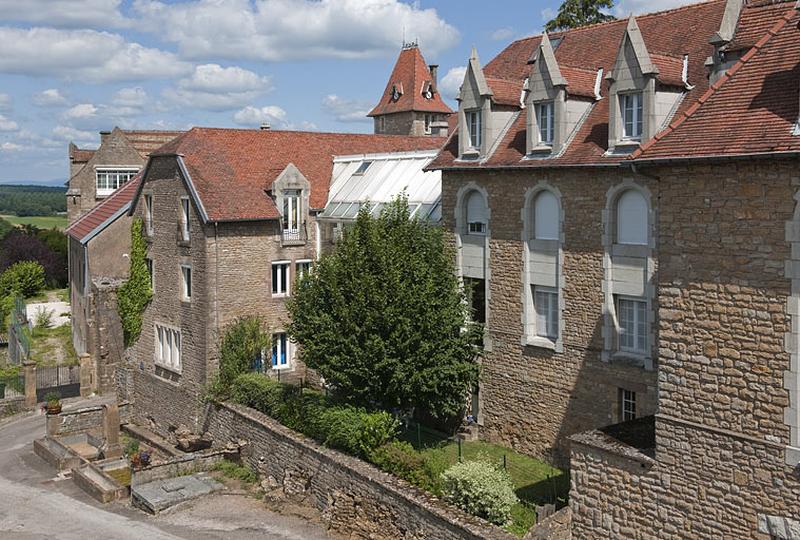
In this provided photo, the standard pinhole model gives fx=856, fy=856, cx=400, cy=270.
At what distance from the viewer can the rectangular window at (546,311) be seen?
Answer: 22.9 metres

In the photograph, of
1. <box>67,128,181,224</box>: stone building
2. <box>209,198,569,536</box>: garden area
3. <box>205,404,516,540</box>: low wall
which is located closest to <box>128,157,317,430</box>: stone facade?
<box>205,404,516,540</box>: low wall

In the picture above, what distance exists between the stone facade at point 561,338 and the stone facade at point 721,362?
211 inches

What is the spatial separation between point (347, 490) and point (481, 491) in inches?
183

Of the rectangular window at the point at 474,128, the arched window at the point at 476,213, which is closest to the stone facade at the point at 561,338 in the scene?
the arched window at the point at 476,213

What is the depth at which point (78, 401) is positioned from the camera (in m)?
35.9

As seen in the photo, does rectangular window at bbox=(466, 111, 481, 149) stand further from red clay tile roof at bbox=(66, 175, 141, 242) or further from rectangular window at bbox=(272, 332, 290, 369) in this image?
red clay tile roof at bbox=(66, 175, 141, 242)

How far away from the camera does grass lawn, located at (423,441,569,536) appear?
1853cm

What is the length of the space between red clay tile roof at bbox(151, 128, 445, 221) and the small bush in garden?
14514 millimetres

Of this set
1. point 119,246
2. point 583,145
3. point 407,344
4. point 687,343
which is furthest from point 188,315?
point 687,343

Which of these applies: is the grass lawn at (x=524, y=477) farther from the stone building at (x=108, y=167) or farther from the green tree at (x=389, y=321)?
the stone building at (x=108, y=167)

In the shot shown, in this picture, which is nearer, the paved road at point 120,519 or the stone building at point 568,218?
the stone building at point 568,218

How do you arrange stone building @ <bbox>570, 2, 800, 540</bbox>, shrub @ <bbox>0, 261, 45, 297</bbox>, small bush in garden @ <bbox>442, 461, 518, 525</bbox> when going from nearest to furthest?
stone building @ <bbox>570, 2, 800, 540</bbox>, small bush in garden @ <bbox>442, 461, 518, 525</bbox>, shrub @ <bbox>0, 261, 45, 297</bbox>

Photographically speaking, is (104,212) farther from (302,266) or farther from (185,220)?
(302,266)

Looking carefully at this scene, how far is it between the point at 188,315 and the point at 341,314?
10221mm
